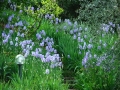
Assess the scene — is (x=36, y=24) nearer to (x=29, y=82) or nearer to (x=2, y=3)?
(x=2, y=3)

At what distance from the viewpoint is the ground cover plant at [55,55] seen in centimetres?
637

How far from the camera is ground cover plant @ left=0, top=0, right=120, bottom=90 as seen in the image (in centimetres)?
637

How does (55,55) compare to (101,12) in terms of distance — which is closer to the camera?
(55,55)

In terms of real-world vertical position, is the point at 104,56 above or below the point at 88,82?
above

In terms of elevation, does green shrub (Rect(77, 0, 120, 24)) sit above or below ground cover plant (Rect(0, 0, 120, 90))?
above

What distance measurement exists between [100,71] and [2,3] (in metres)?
3.72

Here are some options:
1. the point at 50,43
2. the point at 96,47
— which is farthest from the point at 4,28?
the point at 96,47

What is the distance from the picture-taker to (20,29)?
30.3ft

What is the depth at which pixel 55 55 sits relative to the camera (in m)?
7.00

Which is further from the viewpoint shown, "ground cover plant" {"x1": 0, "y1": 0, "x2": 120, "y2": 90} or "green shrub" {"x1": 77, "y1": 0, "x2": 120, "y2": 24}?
"green shrub" {"x1": 77, "y1": 0, "x2": 120, "y2": 24}

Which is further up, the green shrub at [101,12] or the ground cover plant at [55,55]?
the green shrub at [101,12]

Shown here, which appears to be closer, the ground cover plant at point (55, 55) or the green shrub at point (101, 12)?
the ground cover plant at point (55, 55)

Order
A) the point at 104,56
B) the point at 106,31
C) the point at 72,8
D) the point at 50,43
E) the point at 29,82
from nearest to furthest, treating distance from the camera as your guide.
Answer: the point at 29,82 < the point at 104,56 < the point at 50,43 < the point at 106,31 < the point at 72,8

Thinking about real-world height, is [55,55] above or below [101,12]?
below
